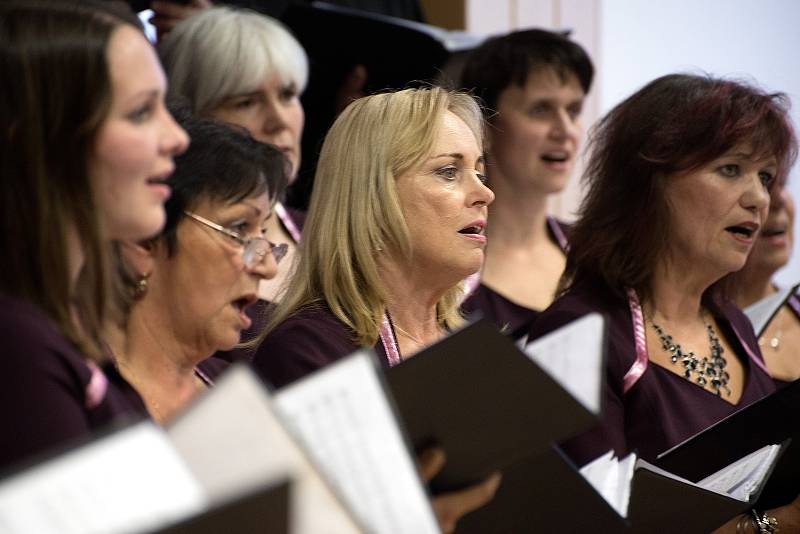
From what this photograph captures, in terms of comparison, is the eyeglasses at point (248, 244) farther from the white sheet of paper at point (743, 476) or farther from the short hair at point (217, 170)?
the white sheet of paper at point (743, 476)

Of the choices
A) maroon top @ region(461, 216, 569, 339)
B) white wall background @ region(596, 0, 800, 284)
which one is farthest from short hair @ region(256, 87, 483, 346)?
white wall background @ region(596, 0, 800, 284)

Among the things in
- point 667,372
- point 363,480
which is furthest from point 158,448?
point 667,372

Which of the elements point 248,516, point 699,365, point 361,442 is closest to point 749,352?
point 699,365

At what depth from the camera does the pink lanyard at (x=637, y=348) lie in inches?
109

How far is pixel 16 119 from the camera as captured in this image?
60.4 inches

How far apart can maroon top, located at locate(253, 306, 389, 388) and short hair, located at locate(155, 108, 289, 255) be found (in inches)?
10.2

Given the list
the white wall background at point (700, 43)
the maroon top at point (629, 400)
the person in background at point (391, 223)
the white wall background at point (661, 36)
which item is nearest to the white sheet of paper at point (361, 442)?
the person in background at point (391, 223)

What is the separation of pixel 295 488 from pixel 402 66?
9.35ft

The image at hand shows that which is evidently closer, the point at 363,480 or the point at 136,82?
the point at 363,480

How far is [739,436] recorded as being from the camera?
96.2 inches

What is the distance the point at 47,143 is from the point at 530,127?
2578 millimetres

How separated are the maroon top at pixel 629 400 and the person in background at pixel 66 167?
1303 mm

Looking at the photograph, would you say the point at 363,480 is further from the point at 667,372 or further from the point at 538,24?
the point at 538,24

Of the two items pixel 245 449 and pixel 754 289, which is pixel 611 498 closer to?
pixel 245 449
